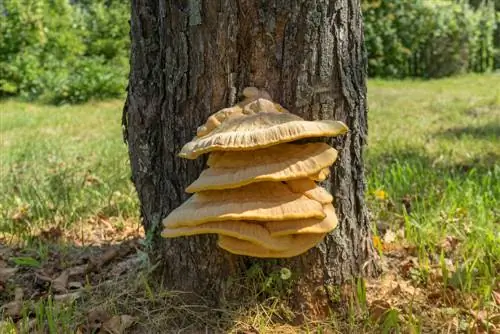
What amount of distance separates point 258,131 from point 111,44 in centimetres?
1271

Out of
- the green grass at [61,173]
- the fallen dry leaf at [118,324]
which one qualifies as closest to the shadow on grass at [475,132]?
the green grass at [61,173]

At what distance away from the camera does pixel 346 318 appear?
252cm

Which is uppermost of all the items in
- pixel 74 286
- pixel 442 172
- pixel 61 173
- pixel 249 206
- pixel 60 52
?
pixel 60 52

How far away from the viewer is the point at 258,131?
1.90 meters

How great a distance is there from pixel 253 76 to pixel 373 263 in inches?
42.9

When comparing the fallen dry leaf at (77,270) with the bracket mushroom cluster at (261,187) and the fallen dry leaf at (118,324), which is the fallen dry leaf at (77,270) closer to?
the fallen dry leaf at (118,324)

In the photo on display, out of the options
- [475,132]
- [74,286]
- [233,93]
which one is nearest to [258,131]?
[233,93]

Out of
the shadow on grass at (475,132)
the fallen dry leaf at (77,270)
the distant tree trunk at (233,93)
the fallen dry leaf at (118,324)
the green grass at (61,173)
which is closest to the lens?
the distant tree trunk at (233,93)

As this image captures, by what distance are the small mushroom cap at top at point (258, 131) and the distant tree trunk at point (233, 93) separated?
0.26m

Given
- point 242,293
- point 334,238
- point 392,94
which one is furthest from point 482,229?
point 392,94

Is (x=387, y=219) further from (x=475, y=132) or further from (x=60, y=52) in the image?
(x=60, y=52)

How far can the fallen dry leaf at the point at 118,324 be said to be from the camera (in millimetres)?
2422

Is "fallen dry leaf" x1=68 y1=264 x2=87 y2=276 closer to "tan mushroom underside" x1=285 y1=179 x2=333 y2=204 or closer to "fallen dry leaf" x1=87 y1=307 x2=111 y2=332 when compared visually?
"fallen dry leaf" x1=87 y1=307 x2=111 y2=332

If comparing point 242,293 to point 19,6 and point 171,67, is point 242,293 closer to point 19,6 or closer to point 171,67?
point 171,67
